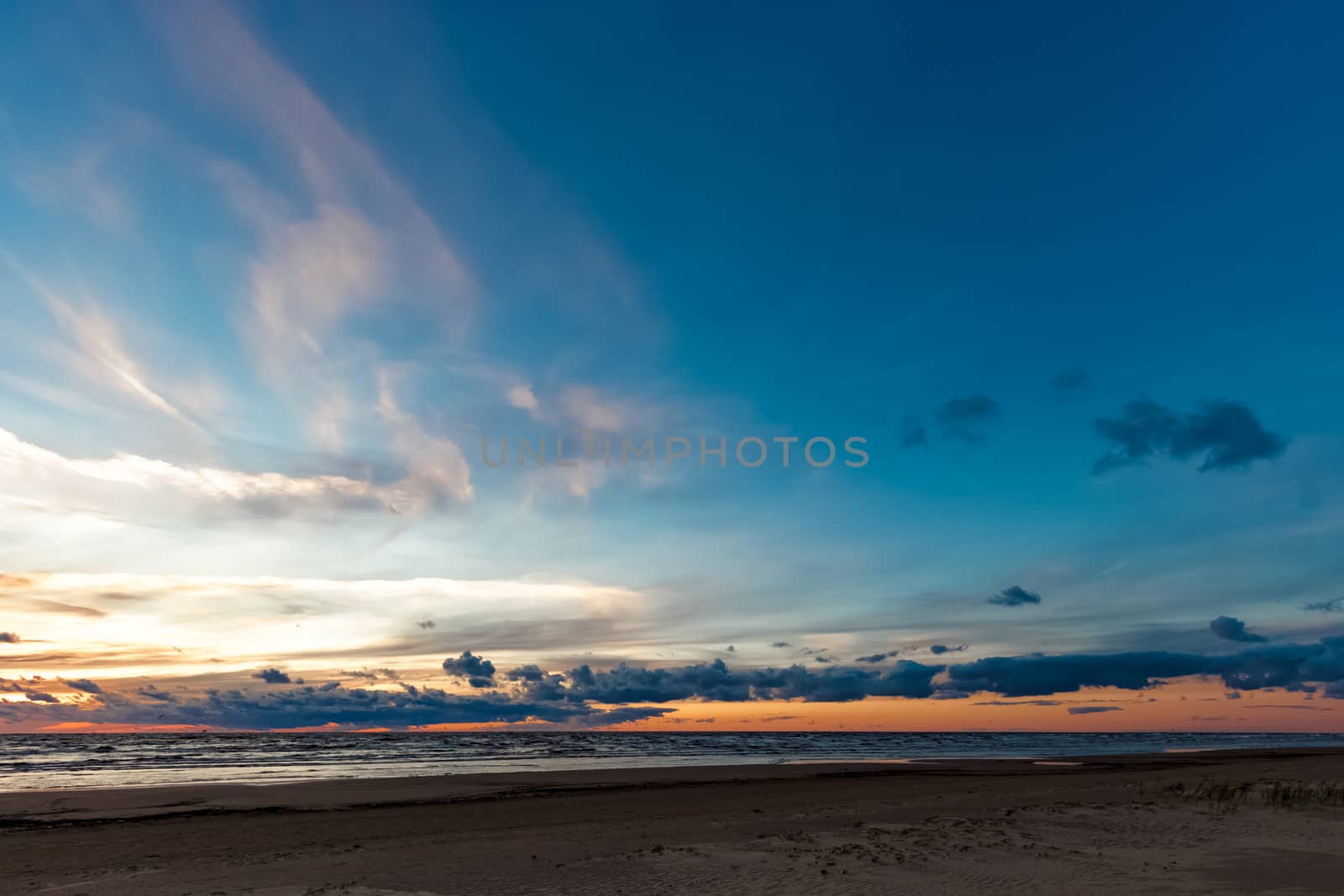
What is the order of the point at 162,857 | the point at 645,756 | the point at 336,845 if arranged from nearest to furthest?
the point at 162,857 → the point at 336,845 → the point at 645,756

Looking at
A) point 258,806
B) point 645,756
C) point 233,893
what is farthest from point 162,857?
point 645,756

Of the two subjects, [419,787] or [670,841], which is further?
[419,787]

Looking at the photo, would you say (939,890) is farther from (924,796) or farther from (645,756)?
(645,756)

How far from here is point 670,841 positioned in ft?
75.0

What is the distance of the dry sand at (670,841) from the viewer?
17.2m

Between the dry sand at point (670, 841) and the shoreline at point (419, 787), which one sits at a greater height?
the dry sand at point (670, 841)

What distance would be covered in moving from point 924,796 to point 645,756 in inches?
1959

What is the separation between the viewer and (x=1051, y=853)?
20.0m

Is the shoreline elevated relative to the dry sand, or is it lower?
lower

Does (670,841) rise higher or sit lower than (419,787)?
higher

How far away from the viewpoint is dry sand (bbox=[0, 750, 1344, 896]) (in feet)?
56.5

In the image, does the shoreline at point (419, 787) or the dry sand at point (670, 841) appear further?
the shoreline at point (419, 787)

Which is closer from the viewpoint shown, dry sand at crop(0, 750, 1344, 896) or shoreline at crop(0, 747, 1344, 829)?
dry sand at crop(0, 750, 1344, 896)

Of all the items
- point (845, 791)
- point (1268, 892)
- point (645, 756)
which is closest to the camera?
point (1268, 892)
